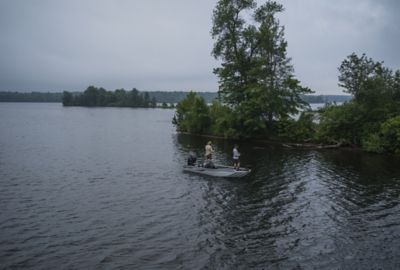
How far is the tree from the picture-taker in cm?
5066

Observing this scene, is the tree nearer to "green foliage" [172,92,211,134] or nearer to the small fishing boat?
"green foliage" [172,92,211,134]

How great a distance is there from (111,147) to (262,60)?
79.1 ft

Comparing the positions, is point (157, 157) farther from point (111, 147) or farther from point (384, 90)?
point (384, 90)

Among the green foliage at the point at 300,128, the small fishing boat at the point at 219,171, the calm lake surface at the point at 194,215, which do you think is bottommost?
the calm lake surface at the point at 194,215

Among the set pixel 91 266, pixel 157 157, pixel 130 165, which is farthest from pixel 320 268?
pixel 157 157

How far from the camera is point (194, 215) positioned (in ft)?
65.3

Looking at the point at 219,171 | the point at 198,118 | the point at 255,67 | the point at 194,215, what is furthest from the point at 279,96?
the point at 194,215

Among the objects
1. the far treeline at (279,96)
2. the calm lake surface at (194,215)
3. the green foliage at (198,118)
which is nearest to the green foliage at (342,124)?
the far treeline at (279,96)

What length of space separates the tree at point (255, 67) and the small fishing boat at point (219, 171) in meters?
21.6

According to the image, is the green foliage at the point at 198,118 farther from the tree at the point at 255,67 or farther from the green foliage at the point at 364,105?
the green foliage at the point at 364,105

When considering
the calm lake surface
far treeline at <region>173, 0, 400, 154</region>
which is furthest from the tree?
the calm lake surface

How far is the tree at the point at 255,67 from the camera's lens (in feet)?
166

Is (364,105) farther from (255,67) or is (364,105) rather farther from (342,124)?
(255,67)

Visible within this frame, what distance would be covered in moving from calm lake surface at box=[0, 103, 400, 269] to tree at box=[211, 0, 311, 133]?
16748 mm
